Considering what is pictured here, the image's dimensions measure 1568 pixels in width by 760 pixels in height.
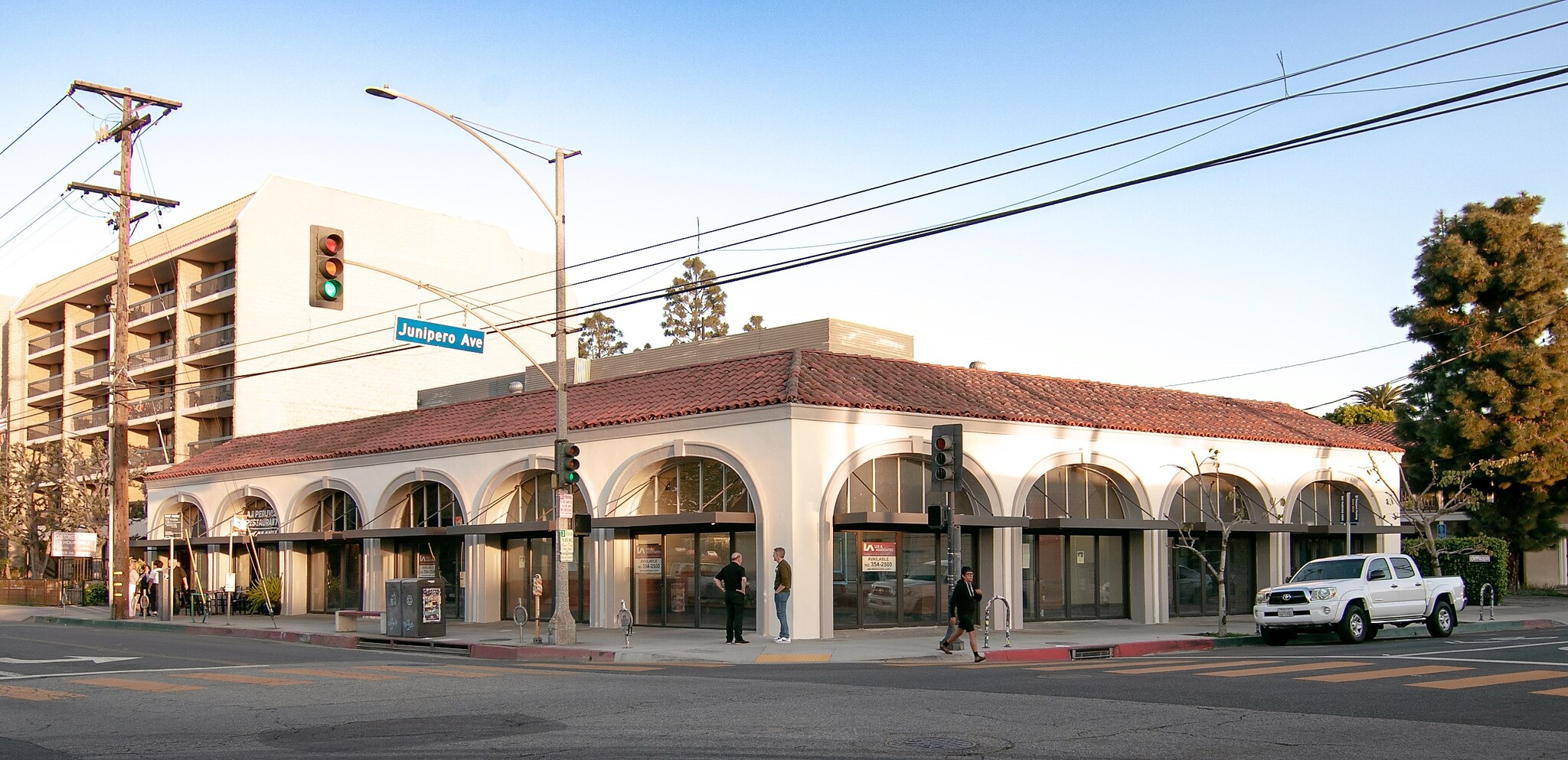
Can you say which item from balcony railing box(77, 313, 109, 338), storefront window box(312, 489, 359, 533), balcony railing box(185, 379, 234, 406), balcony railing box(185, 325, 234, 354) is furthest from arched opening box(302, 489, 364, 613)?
balcony railing box(77, 313, 109, 338)

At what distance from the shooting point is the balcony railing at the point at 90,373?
6025 cm

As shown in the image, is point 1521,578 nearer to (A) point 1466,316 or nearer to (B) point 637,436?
(A) point 1466,316

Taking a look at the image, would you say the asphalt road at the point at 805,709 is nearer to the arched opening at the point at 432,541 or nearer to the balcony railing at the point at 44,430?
the arched opening at the point at 432,541

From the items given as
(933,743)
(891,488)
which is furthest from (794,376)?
(933,743)

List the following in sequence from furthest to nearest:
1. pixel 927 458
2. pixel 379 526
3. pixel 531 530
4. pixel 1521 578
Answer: pixel 1521 578 → pixel 379 526 → pixel 531 530 → pixel 927 458

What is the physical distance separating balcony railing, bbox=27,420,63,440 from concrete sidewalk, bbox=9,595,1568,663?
3562cm

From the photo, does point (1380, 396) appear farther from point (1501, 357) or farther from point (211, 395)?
point (211, 395)

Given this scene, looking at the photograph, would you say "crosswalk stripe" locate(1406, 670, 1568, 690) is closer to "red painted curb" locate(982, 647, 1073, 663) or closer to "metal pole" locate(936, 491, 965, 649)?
"red painted curb" locate(982, 647, 1073, 663)

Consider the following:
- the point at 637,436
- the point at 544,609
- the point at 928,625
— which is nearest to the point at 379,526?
the point at 544,609

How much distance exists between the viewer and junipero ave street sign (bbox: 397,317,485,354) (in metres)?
21.5

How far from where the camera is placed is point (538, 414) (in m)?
31.0

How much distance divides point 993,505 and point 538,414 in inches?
423

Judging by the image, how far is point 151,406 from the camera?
55.8 m

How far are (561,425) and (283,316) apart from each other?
31.3 metres
